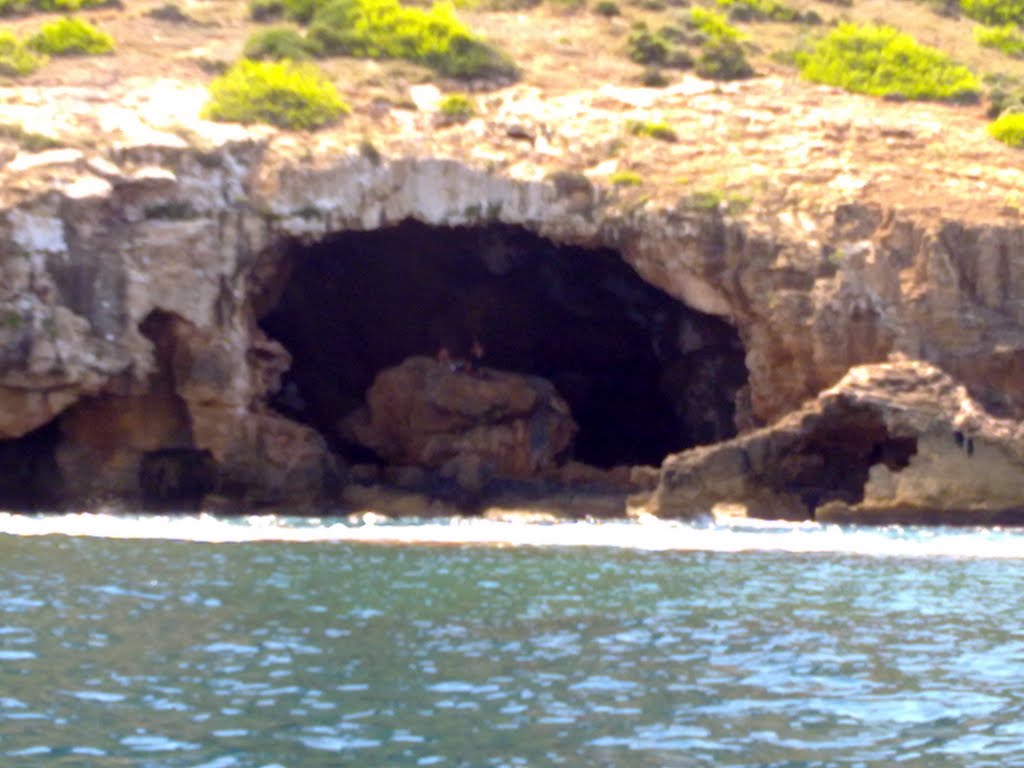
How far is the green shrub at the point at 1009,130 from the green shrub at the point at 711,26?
11083mm

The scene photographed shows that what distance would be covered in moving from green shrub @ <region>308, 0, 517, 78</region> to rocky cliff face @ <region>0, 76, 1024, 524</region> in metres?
7.44

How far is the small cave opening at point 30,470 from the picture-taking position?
3791 cm

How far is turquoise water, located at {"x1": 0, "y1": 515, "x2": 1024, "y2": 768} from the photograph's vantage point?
12.5 meters

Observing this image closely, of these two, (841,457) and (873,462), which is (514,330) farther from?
(873,462)

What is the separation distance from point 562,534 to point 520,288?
15.3 meters

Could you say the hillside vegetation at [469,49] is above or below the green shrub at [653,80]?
above

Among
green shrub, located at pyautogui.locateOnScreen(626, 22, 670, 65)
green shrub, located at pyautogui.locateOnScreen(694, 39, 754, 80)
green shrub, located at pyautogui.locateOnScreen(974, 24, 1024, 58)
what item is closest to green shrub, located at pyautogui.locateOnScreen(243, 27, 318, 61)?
green shrub, located at pyautogui.locateOnScreen(626, 22, 670, 65)

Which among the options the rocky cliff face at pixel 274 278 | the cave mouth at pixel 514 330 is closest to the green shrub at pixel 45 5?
the rocky cliff face at pixel 274 278

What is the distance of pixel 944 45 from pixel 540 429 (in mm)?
24654

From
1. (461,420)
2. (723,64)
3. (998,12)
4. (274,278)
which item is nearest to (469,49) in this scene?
(723,64)

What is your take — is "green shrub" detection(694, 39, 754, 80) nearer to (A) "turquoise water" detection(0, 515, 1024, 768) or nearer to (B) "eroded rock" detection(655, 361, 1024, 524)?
(B) "eroded rock" detection(655, 361, 1024, 524)

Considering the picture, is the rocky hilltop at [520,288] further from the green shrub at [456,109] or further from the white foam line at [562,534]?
the white foam line at [562,534]

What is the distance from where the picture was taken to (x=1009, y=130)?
44.2m

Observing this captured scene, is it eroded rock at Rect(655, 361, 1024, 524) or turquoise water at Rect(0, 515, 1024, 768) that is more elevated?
eroded rock at Rect(655, 361, 1024, 524)
